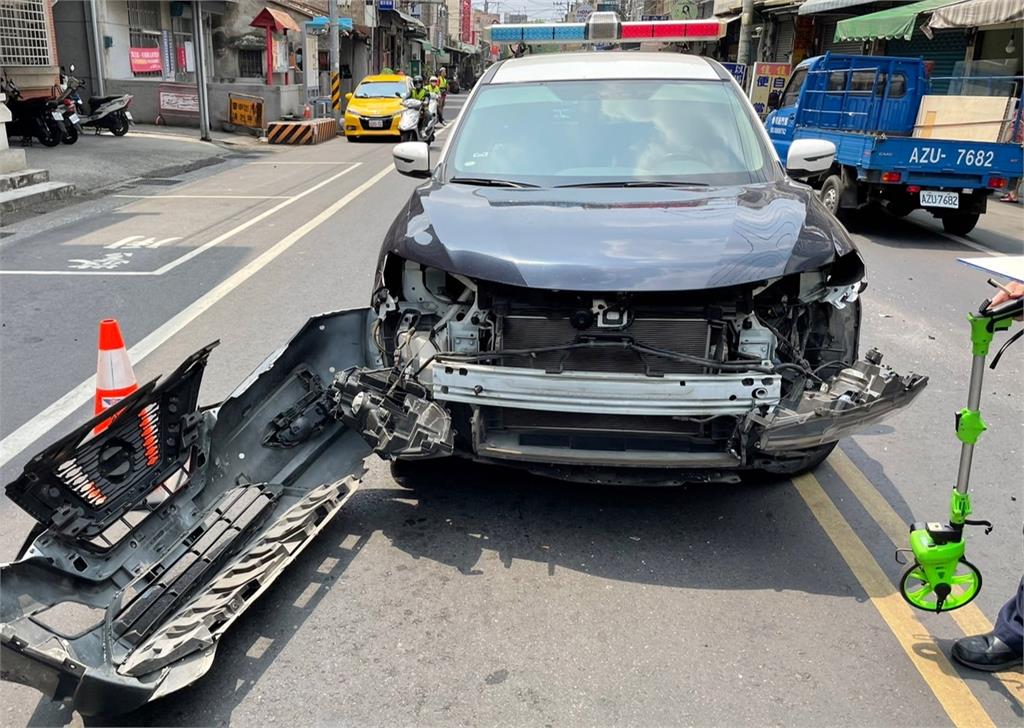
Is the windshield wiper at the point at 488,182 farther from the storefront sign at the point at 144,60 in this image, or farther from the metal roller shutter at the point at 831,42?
the metal roller shutter at the point at 831,42

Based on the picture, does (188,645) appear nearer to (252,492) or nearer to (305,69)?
(252,492)

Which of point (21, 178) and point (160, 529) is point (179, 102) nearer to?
point (21, 178)

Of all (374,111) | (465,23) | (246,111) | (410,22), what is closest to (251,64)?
(246,111)

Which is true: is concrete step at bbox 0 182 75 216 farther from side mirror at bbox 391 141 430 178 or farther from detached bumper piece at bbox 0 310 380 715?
detached bumper piece at bbox 0 310 380 715

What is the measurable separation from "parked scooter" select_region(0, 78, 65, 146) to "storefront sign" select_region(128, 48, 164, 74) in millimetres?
7213

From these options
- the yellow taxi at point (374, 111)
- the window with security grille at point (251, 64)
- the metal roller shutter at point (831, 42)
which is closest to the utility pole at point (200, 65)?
the yellow taxi at point (374, 111)

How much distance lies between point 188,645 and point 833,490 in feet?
9.92

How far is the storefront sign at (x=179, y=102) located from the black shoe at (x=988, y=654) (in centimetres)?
2457

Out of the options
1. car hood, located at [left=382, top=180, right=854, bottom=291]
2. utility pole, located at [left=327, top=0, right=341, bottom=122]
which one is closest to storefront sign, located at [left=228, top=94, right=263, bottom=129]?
utility pole, located at [left=327, top=0, right=341, bottom=122]

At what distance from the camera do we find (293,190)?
14.3 metres

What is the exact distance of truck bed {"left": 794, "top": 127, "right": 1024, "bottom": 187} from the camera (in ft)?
34.0

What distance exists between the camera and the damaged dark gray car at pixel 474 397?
294 centimetres

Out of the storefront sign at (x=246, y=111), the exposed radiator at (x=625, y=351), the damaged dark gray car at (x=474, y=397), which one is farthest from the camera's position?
the storefront sign at (x=246, y=111)

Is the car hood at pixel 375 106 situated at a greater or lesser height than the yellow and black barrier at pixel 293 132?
greater
